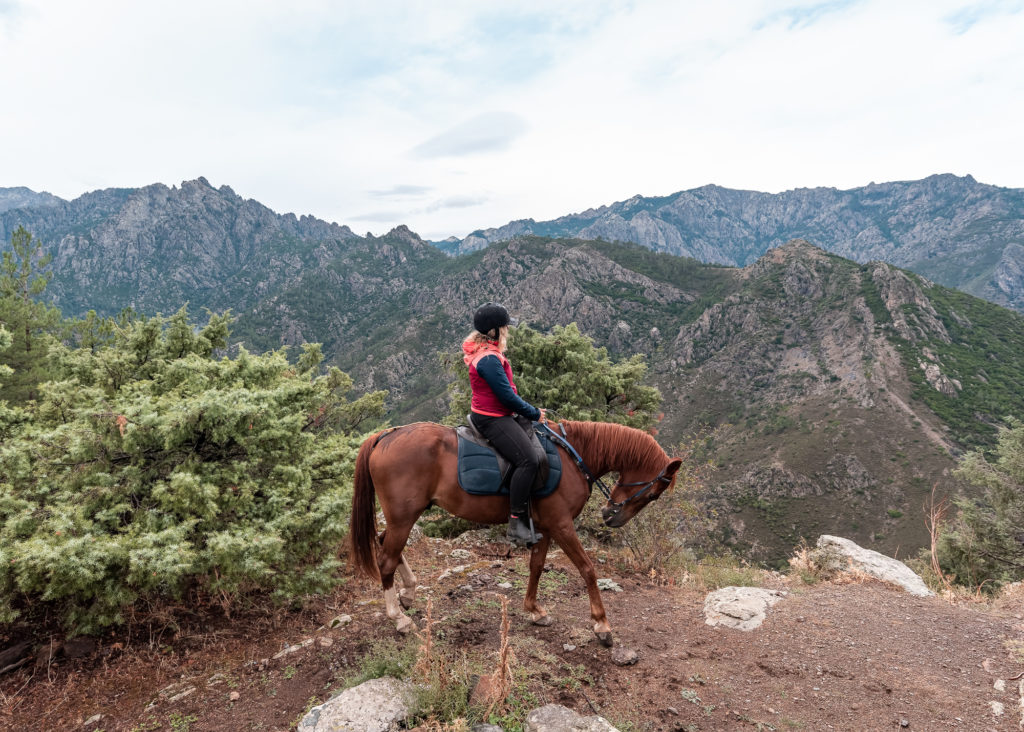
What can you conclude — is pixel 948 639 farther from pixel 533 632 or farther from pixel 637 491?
pixel 533 632

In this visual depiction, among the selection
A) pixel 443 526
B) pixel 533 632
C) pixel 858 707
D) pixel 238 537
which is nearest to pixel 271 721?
pixel 238 537

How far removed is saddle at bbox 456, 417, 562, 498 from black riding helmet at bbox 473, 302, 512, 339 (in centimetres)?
121

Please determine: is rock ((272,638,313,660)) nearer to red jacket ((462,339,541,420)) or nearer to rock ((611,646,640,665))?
red jacket ((462,339,541,420))

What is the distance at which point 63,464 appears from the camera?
15.8 feet

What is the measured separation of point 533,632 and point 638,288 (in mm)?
188894

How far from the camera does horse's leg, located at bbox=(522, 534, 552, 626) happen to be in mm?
5532

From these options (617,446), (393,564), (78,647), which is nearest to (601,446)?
(617,446)

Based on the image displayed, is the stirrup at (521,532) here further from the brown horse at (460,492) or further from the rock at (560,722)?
the rock at (560,722)

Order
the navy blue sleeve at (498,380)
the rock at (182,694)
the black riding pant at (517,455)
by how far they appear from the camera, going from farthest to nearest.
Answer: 1. the black riding pant at (517,455)
2. the navy blue sleeve at (498,380)
3. the rock at (182,694)

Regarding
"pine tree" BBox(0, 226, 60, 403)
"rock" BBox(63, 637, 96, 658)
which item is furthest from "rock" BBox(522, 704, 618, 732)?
"pine tree" BBox(0, 226, 60, 403)

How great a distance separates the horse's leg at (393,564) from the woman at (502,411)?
126cm

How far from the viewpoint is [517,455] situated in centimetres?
496

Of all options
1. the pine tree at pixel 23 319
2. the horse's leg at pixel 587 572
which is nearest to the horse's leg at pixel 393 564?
the horse's leg at pixel 587 572

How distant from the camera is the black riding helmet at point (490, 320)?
505 cm
